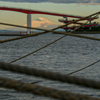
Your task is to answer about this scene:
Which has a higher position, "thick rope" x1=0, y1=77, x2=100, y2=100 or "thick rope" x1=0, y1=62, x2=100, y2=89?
"thick rope" x1=0, y1=62, x2=100, y2=89

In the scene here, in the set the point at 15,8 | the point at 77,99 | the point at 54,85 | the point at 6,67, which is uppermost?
the point at 15,8

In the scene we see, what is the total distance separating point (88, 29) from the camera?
80.2 metres

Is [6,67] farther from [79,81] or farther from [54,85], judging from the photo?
[54,85]

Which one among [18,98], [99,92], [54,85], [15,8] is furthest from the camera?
[15,8]

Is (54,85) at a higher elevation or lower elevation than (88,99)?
lower

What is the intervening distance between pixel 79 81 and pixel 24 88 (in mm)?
261

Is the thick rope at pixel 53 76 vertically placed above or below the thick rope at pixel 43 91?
above

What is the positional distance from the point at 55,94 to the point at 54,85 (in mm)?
6289

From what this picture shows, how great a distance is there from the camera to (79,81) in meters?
0.98

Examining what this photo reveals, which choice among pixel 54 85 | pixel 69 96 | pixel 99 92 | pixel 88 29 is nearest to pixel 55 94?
pixel 69 96

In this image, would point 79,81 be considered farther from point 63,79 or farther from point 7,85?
point 7,85

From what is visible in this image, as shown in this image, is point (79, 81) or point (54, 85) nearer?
point (79, 81)

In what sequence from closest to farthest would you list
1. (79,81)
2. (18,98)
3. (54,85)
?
(79,81) → (18,98) → (54,85)

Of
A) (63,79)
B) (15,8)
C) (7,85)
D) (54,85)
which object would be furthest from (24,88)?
(15,8)
